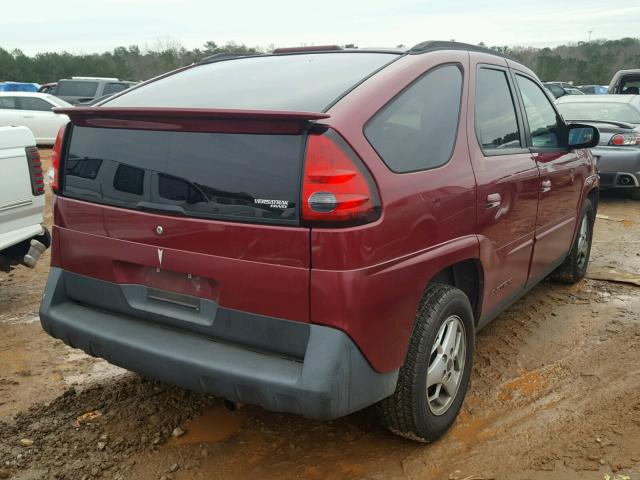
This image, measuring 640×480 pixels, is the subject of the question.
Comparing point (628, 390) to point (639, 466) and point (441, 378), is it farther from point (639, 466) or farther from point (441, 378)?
point (441, 378)

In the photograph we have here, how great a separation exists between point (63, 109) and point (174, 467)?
69.4 inches

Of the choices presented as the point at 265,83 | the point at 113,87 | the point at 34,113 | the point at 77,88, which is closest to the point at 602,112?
the point at 265,83

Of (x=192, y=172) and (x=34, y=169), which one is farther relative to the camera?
(x=34, y=169)

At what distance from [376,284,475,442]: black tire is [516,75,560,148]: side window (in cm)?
159

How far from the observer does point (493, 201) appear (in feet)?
10.3

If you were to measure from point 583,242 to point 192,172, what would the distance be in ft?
13.4

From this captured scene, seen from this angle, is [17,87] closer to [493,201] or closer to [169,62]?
[169,62]

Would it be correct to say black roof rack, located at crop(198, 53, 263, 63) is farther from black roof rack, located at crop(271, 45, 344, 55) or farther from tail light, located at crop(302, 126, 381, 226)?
tail light, located at crop(302, 126, 381, 226)

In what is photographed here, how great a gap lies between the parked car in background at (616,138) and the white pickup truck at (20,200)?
7685mm

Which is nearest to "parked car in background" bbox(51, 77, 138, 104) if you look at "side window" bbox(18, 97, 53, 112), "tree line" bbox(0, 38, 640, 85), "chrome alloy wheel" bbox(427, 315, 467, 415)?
"side window" bbox(18, 97, 53, 112)

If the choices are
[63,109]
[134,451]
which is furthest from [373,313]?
[63,109]

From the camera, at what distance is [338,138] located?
7.35 ft

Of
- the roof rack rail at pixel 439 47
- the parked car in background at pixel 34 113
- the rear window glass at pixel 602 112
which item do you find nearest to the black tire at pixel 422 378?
the roof rack rail at pixel 439 47

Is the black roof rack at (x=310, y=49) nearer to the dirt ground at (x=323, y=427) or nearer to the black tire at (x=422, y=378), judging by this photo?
the black tire at (x=422, y=378)
